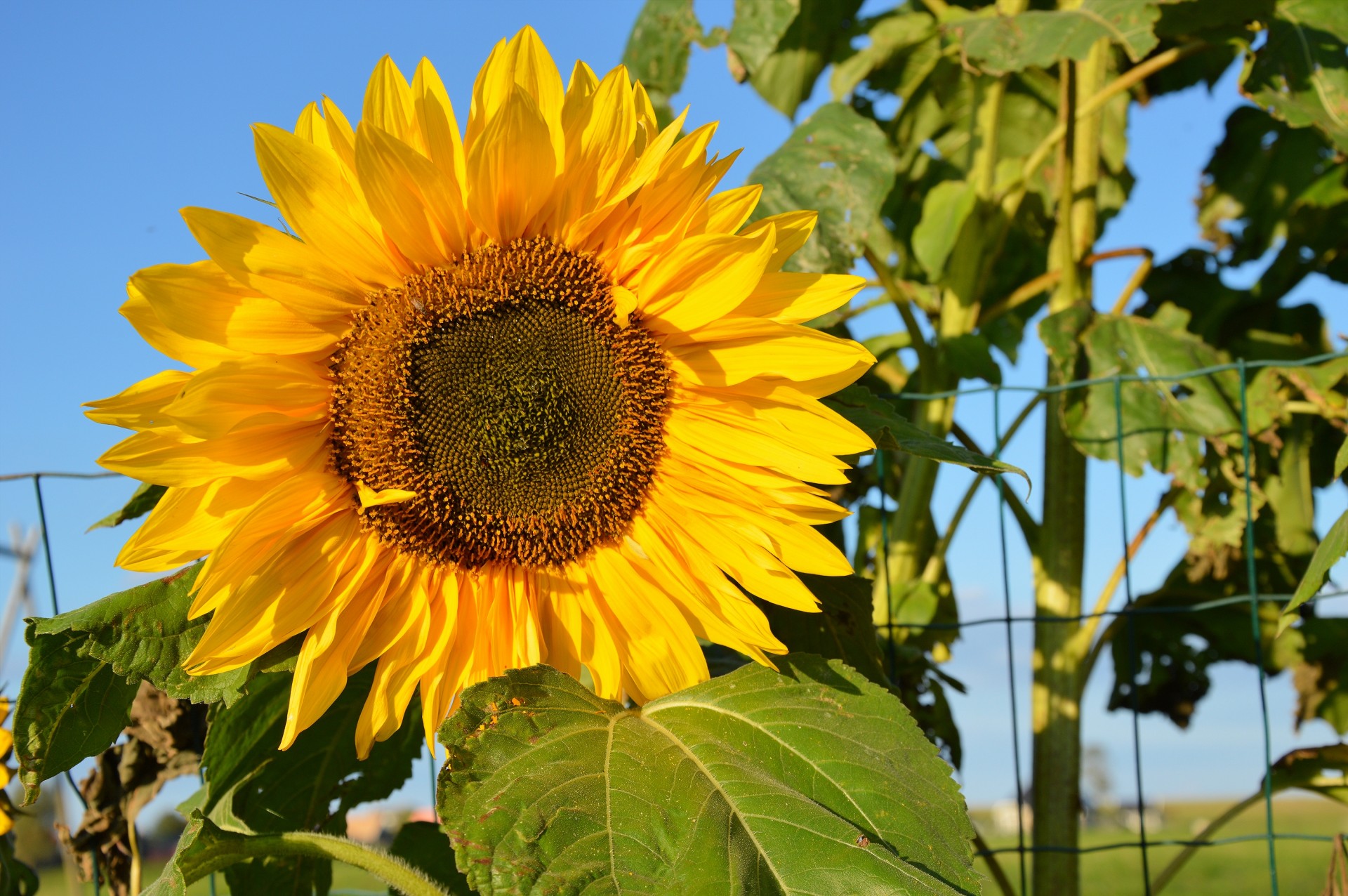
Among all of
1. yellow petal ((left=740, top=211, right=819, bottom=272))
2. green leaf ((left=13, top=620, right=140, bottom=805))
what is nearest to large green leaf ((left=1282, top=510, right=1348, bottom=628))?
yellow petal ((left=740, top=211, right=819, bottom=272))

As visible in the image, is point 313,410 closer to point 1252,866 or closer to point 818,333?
point 818,333

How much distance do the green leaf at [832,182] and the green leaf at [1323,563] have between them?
80cm

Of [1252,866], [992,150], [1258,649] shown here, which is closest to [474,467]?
[1258,649]

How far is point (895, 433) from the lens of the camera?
4.50 feet

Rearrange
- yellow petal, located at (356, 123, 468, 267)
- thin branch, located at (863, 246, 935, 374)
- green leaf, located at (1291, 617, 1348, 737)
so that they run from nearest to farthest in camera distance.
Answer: yellow petal, located at (356, 123, 468, 267) < thin branch, located at (863, 246, 935, 374) < green leaf, located at (1291, 617, 1348, 737)

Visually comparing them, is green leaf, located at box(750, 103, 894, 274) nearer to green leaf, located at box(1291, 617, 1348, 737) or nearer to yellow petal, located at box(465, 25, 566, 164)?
yellow petal, located at box(465, 25, 566, 164)

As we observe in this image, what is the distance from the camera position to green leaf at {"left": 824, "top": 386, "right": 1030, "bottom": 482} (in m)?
1.29

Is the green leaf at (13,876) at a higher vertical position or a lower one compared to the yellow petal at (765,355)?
lower

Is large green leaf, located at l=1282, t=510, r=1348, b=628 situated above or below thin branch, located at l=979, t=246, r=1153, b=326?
below

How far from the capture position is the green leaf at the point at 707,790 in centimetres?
106

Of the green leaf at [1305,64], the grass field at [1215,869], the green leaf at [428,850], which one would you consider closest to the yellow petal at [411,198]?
the green leaf at [428,850]

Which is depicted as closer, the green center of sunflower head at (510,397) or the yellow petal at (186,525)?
the yellow petal at (186,525)

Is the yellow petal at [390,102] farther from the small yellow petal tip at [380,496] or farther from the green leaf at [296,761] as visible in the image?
the green leaf at [296,761]

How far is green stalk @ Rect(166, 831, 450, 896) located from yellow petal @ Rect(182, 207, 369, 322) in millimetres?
568
